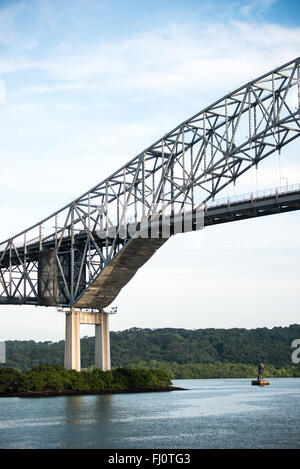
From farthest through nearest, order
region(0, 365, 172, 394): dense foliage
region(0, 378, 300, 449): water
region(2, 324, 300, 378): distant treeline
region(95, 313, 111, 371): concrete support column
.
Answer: region(2, 324, 300, 378): distant treeline → region(95, 313, 111, 371): concrete support column → region(0, 365, 172, 394): dense foliage → region(0, 378, 300, 449): water

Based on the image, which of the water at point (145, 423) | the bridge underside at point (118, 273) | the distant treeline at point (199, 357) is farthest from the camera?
the distant treeline at point (199, 357)

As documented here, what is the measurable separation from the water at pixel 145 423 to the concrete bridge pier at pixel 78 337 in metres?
7.32

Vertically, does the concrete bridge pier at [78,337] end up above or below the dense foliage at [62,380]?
above

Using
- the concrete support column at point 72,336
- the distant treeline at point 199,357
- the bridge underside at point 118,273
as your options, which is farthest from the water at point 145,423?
the distant treeline at point 199,357

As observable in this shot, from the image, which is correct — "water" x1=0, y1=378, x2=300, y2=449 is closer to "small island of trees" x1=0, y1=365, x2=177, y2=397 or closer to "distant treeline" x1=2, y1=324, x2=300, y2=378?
"small island of trees" x1=0, y1=365, x2=177, y2=397

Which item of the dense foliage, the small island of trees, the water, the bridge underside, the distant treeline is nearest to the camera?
the water

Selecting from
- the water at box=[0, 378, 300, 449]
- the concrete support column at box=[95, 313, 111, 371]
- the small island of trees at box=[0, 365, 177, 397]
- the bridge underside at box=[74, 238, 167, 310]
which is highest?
the bridge underside at box=[74, 238, 167, 310]

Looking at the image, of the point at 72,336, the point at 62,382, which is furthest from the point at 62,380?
the point at 72,336

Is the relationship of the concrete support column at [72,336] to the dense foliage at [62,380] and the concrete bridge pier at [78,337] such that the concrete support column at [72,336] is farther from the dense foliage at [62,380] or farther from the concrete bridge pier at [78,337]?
the dense foliage at [62,380]

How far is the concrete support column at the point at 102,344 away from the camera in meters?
82.4

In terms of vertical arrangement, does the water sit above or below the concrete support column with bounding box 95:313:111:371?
below

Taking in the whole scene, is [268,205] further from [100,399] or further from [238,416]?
A: [100,399]

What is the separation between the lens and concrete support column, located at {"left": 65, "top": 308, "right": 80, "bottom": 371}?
3123 inches

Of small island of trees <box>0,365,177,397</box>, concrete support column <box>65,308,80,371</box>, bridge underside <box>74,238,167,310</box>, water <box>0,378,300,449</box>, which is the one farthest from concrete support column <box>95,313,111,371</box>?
water <box>0,378,300,449</box>
